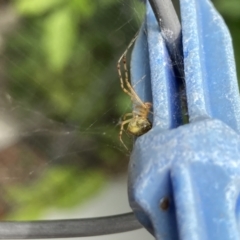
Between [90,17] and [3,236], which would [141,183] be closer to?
[3,236]

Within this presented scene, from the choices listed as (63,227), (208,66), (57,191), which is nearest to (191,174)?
(208,66)

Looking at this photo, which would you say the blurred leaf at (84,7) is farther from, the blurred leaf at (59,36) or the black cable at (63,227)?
the black cable at (63,227)

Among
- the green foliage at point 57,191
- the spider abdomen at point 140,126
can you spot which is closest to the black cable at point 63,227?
the spider abdomen at point 140,126

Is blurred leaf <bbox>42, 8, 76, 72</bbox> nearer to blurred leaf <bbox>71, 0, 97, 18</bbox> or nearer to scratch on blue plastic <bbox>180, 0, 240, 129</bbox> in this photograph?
blurred leaf <bbox>71, 0, 97, 18</bbox>

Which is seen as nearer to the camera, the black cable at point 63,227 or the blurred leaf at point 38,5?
the black cable at point 63,227

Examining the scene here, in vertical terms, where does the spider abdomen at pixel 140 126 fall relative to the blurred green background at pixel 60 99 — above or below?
above

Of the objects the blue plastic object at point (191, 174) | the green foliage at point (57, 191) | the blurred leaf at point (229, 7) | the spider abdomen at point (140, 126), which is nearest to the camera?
the blue plastic object at point (191, 174)
